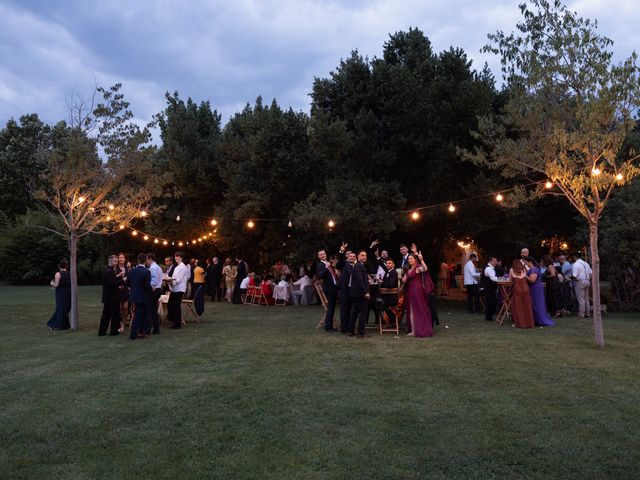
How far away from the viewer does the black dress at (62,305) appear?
12242 millimetres

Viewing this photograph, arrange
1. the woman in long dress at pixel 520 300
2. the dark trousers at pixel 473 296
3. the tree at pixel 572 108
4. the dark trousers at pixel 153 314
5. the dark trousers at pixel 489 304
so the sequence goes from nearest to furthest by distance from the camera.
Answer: the tree at pixel 572 108 < the dark trousers at pixel 153 314 < the woman in long dress at pixel 520 300 < the dark trousers at pixel 489 304 < the dark trousers at pixel 473 296

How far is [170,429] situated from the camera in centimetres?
489

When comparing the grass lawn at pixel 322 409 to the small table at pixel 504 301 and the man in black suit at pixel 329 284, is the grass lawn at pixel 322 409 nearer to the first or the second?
the man in black suit at pixel 329 284

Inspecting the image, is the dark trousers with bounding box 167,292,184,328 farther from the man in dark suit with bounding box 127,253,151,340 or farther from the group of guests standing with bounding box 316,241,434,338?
the group of guests standing with bounding box 316,241,434,338

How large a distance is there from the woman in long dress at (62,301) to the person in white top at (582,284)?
12819mm

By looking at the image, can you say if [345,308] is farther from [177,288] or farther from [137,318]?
[137,318]

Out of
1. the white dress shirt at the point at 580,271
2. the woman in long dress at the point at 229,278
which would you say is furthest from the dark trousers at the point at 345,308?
the woman in long dress at the point at 229,278

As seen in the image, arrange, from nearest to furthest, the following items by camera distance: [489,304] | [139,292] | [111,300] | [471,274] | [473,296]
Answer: [139,292]
[111,300]
[489,304]
[471,274]
[473,296]

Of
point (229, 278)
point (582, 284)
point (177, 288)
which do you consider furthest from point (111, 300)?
point (582, 284)

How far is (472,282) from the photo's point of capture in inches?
616

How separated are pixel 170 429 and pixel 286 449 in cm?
122

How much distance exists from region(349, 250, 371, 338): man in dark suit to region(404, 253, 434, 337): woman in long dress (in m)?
0.92

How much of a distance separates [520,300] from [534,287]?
807mm

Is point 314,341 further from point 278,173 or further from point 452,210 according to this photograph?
point 278,173
